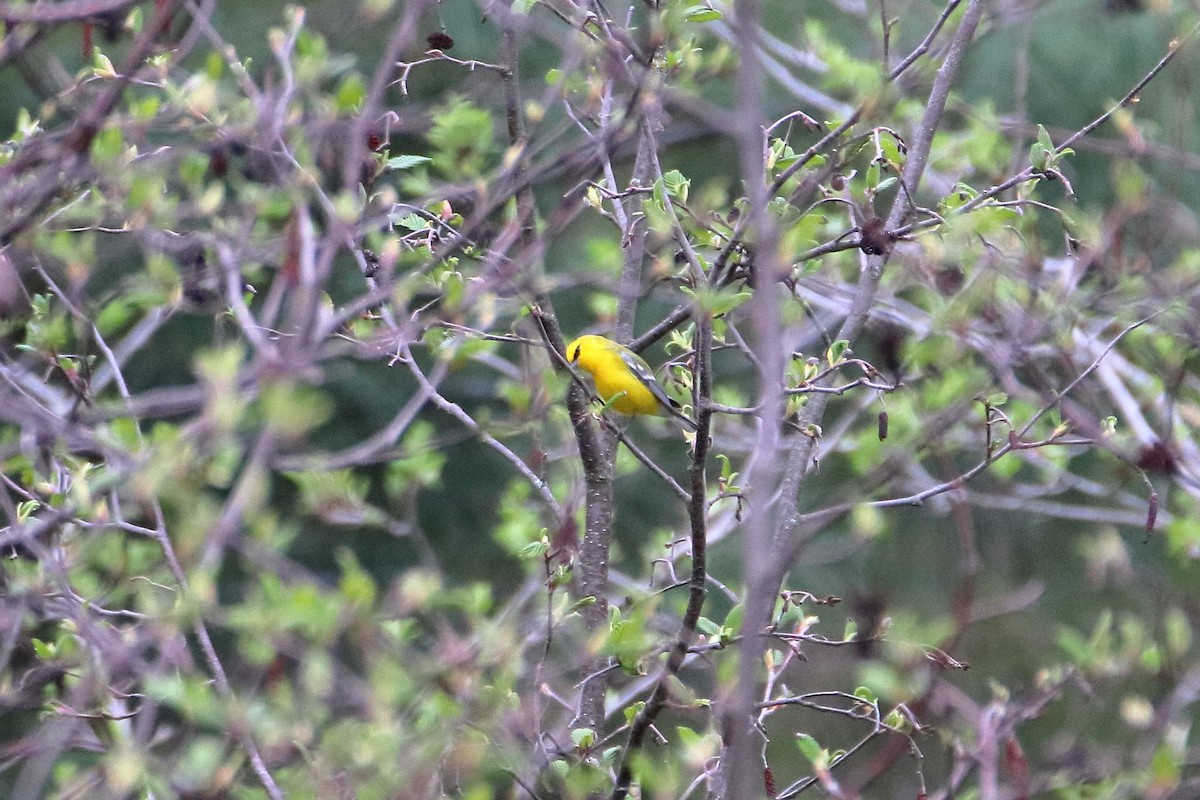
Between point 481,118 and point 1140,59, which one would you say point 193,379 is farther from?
point 1140,59

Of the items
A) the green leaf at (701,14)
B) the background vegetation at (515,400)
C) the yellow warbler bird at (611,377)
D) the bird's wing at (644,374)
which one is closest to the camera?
the background vegetation at (515,400)

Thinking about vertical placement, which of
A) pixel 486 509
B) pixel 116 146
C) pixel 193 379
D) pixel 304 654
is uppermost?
pixel 116 146

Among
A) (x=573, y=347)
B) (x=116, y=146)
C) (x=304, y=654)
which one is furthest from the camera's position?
(x=573, y=347)

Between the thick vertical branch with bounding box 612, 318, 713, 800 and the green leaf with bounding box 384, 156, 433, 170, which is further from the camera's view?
the green leaf with bounding box 384, 156, 433, 170

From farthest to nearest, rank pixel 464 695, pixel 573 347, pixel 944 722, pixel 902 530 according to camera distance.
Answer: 1. pixel 902 530
2. pixel 573 347
3. pixel 944 722
4. pixel 464 695

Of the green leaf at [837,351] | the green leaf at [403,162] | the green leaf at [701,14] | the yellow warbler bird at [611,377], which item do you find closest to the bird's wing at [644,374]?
the yellow warbler bird at [611,377]

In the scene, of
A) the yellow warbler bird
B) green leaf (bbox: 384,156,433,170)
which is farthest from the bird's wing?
green leaf (bbox: 384,156,433,170)

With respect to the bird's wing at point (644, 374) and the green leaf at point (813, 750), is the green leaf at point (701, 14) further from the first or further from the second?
the green leaf at point (813, 750)

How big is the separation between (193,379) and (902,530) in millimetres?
3840

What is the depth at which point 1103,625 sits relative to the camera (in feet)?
7.93

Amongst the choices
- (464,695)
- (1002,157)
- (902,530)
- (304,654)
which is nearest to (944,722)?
(464,695)

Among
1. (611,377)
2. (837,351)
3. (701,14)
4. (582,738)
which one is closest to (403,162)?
(701,14)

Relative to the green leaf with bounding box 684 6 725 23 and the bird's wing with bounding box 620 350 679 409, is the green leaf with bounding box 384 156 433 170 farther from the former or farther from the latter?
the bird's wing with bounding box 620 350 679 409

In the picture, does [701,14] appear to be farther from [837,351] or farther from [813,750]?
[813,750]
